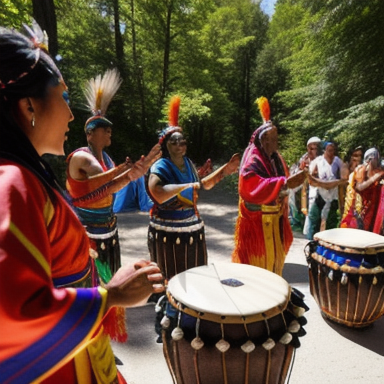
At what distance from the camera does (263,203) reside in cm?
361

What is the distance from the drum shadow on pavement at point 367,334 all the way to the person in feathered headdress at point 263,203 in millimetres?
810

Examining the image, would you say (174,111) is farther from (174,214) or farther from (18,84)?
(18,84)

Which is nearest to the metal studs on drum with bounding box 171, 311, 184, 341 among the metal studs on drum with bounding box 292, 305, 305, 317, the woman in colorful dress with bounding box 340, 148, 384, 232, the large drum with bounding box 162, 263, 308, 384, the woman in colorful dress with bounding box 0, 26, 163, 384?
the large drum with bounding box 162, 263, 308, 384

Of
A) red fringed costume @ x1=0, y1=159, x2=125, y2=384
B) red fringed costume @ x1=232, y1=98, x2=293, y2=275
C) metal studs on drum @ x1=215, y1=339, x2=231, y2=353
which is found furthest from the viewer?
red fringed costume @ x1=232, y1=98, x2=293, y2=275

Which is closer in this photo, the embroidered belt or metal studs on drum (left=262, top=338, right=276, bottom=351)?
metal studs on drum (left=262, top=338, right=276, bottom=351)

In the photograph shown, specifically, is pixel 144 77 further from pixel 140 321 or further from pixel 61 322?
pixel 61 322

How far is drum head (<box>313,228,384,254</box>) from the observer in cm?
297

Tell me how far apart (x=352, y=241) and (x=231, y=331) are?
5.83 ft

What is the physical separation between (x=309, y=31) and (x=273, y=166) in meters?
8.10

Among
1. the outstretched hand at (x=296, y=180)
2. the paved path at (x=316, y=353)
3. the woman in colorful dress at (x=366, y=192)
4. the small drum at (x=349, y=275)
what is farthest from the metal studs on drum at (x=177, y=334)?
the woman in colorful dress at (x=366, y=192)

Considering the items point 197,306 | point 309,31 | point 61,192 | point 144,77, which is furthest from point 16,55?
point 144,77

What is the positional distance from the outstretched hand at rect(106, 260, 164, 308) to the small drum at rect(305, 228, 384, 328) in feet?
7.69

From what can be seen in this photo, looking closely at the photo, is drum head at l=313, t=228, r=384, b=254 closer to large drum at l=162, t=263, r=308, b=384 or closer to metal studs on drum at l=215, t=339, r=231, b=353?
large drum at l=162, t=263, r=308, b=384

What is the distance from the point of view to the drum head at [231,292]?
180 cm
